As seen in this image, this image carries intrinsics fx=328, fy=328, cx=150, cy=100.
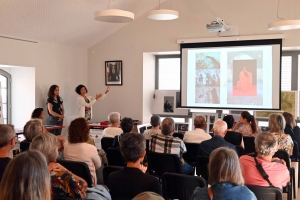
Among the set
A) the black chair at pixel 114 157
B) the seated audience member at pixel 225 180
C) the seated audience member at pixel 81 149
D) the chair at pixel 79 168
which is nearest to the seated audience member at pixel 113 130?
the black chair at pixel 114 157

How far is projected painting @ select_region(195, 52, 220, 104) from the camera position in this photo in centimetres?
704

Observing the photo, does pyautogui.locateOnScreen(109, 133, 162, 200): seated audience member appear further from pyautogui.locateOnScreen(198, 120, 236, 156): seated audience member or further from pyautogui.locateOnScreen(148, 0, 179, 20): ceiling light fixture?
pyautogui.locateOnScreen(148, 0, 179, 20): ceiling light fixture

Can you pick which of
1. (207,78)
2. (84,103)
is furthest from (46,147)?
(207,78)

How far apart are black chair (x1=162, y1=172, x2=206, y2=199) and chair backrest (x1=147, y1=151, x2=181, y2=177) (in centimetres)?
87

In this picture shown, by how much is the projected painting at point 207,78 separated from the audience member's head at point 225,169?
5.13 m

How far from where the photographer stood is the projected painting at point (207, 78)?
7.04m

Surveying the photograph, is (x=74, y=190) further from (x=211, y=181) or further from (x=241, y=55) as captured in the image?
(x=241, y=55)

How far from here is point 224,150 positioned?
2068 millimetres

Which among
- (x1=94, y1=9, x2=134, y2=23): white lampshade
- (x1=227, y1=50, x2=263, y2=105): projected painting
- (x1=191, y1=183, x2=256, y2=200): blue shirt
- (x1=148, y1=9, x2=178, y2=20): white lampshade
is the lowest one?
(x1=191, y1=183, x2=256, y2=200): blue shirt

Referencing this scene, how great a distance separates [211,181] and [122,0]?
16.9 ft

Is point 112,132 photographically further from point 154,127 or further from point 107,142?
point 154,127

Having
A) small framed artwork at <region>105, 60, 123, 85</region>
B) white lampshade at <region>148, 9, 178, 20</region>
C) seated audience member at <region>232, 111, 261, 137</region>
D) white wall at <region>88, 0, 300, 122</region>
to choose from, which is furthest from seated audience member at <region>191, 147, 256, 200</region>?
small framed artwork at <region>105, 60, 123, 85</region>

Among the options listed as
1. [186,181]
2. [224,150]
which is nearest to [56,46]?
[186,181]

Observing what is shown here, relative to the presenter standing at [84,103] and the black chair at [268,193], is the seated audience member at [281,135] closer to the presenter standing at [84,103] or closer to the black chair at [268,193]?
the black chair at [268,193]
